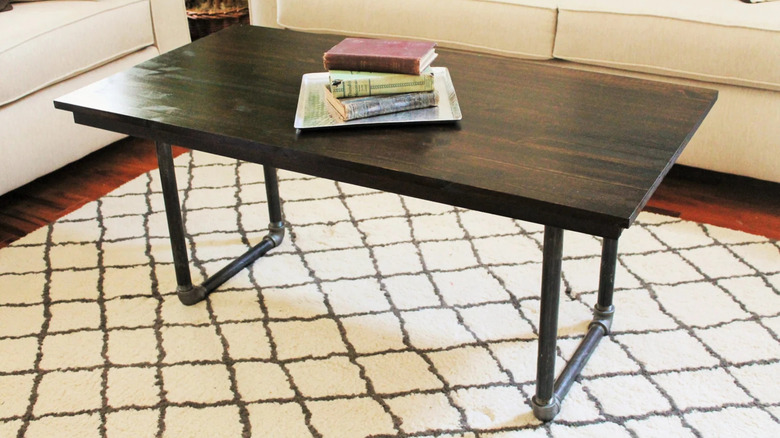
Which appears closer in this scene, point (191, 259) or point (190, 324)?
point (190, 324)

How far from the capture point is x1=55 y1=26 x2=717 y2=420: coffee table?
1163mm

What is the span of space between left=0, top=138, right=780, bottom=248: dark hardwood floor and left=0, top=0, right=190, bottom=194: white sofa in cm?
9

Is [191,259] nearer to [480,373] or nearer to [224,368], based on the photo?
[224,368]

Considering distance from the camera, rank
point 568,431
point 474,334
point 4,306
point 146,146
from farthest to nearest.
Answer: point 146,146
point 4,306
point 474,334
point 568,431

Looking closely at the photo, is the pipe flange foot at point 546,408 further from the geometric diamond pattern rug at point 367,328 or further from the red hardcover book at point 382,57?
the red hardcover book at point 382,57

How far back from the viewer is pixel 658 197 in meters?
2.15

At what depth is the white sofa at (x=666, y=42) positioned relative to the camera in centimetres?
195

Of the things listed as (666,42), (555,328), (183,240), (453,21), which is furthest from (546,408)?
(453,21)

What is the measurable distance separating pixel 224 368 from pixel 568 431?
66 centimetres

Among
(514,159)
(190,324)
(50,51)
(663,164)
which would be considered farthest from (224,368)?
(50,51)

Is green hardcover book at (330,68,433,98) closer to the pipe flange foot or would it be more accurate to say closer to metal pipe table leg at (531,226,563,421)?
metal pipe table leg at (531,226,563,421)

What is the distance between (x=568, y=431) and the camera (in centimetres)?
136

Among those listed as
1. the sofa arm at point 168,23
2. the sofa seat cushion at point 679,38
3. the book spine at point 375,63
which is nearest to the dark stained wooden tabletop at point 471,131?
the book spine at point 375,63

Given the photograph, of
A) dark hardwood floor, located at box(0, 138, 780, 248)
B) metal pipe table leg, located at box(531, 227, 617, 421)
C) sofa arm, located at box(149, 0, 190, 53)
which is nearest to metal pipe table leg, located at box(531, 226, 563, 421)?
metal pipe table leg, located at box(531, 227, 617, 421)
